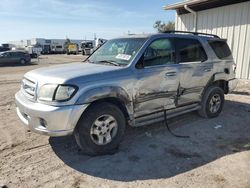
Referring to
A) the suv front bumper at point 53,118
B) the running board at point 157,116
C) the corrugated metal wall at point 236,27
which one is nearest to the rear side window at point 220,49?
the running board at point 157,116

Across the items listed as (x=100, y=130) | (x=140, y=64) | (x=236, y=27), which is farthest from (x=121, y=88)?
(x=236, y=27)

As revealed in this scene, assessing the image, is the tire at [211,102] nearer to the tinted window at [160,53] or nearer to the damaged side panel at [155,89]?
the damaged side panel at [155,89]

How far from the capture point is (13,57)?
25.2m

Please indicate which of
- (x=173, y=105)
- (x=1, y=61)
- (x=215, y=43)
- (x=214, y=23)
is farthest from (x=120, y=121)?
(x=1, y=61)

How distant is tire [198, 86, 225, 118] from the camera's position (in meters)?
5.62

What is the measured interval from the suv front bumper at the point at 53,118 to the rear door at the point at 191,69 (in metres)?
2.28

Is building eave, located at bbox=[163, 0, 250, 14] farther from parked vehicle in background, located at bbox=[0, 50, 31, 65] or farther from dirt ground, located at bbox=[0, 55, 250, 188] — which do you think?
parked vehicle in background, located at bbox=[0, 50, 31, 65]

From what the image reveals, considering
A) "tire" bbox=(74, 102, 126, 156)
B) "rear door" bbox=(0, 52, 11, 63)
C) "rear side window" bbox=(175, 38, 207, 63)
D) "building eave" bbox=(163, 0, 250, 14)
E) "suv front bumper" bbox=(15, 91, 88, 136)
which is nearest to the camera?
"suv front bumper" bbox=(15, 91, 88, 136)

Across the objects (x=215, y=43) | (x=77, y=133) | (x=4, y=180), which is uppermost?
(x=215, y=43)

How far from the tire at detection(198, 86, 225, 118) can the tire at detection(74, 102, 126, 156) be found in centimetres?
241

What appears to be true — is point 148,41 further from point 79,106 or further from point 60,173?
point 60,173

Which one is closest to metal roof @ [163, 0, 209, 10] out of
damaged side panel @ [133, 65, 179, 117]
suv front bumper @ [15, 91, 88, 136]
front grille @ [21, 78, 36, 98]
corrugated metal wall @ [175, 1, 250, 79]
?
corrugated metal wall @ [175, 1, 250, 79]

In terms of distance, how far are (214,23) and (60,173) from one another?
373 inches

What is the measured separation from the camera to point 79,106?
350 cm
